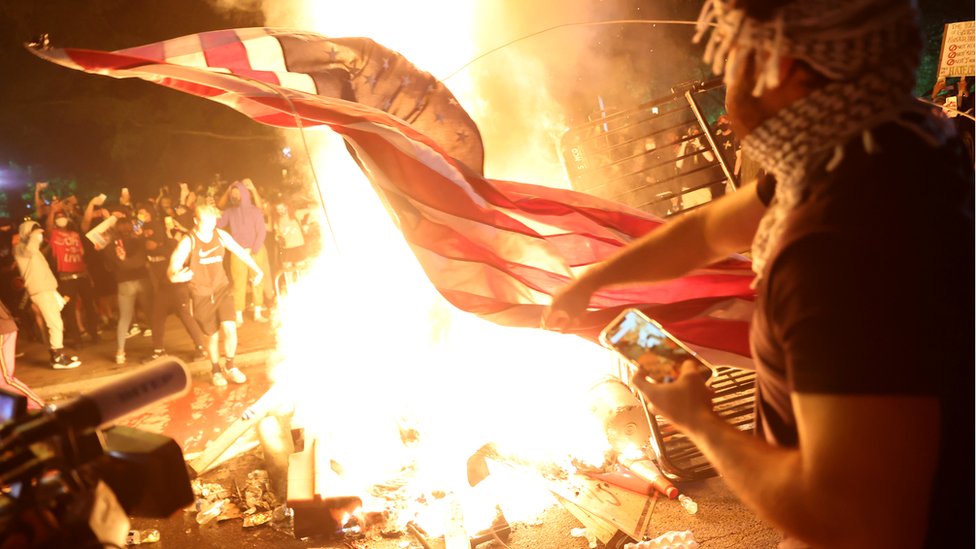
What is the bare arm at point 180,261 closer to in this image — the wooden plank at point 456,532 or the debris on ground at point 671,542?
the wooden plank at point 456,532

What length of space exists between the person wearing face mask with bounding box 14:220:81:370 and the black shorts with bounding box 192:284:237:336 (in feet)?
11.1

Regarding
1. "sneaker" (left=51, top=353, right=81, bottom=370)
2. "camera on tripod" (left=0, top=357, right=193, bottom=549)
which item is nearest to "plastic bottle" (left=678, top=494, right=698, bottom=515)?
"camera on tripod" (left=0, top=357, right=193, bottom=549)

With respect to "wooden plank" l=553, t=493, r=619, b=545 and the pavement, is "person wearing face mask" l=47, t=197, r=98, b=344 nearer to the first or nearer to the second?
the pavement

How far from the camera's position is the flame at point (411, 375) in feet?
17.5

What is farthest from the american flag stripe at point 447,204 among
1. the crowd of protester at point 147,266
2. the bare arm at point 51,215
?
the bare arm at point 51,215

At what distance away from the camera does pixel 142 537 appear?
5.17 meters

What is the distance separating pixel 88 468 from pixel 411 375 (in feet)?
15.1

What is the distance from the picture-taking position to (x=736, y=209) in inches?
90.0

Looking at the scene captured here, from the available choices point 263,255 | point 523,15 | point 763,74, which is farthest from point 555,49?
point 763,74

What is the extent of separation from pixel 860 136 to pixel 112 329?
14361 mm

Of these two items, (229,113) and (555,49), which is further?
(229,113)

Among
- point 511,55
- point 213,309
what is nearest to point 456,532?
point 213,309

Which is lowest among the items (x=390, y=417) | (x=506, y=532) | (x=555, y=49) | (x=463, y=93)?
(x=506, y=532)

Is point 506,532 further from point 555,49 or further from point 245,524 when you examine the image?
point 555,49
